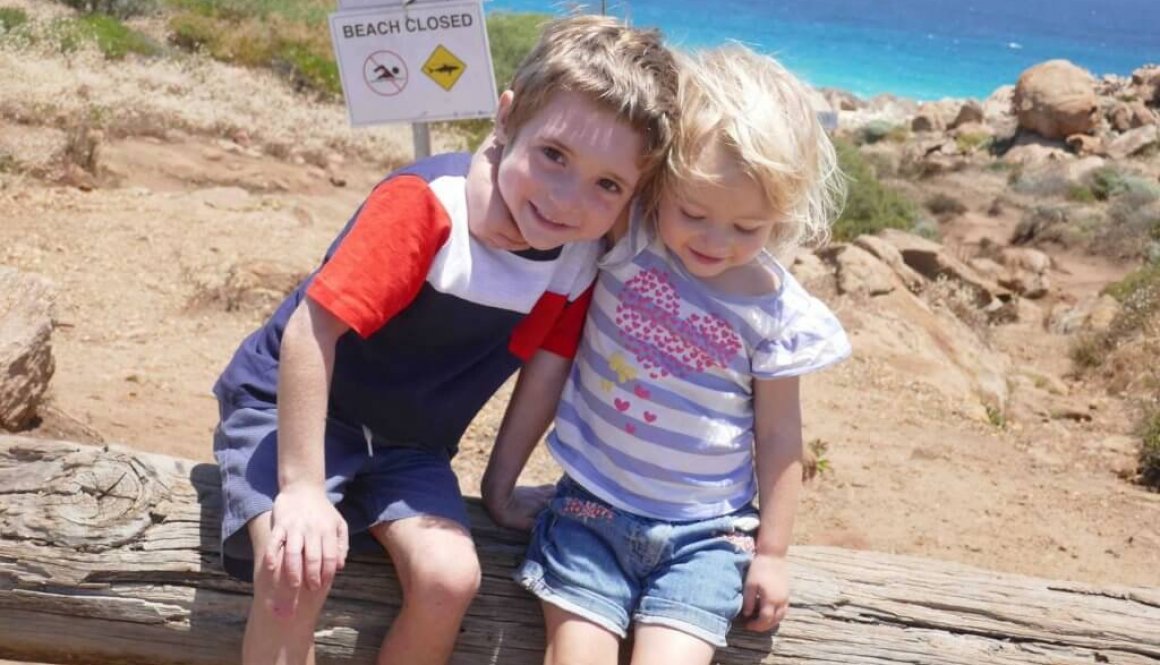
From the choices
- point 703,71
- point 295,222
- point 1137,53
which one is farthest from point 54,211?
point 1137,53

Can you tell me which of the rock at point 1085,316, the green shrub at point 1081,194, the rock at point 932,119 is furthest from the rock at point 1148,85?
the rock at point 1085,316

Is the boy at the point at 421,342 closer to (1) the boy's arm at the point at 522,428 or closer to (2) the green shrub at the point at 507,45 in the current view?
(1) the boy's arm at the point at 522,428

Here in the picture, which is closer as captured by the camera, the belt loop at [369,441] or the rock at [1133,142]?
the belt loop at [369,441]

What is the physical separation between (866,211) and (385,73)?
917 centimetres

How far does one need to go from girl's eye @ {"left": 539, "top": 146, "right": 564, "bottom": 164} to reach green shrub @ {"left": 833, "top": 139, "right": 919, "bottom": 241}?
33.2ft

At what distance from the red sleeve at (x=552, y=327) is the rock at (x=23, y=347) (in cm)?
238

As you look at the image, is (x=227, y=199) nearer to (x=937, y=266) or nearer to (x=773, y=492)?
(x=937, y=266)

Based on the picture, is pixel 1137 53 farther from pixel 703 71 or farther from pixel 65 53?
pixel 703 71

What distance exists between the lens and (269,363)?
90.1 inches

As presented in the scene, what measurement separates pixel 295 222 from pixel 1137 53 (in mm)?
77792

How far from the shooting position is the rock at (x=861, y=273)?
8.18m

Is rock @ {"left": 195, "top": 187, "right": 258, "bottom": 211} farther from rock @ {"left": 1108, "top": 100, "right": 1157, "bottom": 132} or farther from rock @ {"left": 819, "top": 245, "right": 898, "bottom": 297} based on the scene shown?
rock @ {"left": 1108, "top": 100, "right": 1157, "bottom": 132}

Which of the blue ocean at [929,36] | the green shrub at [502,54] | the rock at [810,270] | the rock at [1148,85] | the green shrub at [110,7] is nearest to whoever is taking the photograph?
the rock at [810,270]

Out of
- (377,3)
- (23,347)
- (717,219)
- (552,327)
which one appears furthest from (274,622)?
(377,3)
